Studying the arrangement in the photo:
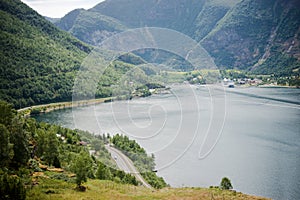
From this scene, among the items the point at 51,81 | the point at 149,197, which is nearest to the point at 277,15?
the point at 51,81

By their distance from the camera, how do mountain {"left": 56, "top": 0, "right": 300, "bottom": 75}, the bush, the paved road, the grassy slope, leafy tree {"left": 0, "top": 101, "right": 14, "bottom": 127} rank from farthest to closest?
mountain {"left": 56, "top": 0, "right": 300, "bottom": 75}
the paved road
leafy tree {"left": 0, "top": 101, "right": 14, "bottom": 127}
the grassy slope
the bush

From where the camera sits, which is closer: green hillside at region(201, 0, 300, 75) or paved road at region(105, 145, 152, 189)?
paved road at region(105, 145, 152, 189)

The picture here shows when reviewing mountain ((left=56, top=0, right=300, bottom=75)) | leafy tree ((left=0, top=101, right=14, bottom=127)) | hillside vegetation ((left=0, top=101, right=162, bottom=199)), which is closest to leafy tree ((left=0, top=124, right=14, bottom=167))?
hillside vegetation ((left=0, top=101, right=162, bottom=199))

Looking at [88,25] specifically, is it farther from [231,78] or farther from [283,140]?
[283,140]

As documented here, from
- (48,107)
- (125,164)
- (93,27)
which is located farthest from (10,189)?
(93,27)

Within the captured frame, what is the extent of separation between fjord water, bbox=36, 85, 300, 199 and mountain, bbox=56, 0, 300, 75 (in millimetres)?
50579

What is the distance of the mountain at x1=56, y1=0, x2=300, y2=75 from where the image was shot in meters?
99.2

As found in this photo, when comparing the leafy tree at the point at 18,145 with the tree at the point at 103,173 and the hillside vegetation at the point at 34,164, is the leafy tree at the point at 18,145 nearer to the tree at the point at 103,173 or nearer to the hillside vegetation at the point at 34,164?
the hillside vegetation at the point at 34,164

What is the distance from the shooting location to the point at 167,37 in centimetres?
1233

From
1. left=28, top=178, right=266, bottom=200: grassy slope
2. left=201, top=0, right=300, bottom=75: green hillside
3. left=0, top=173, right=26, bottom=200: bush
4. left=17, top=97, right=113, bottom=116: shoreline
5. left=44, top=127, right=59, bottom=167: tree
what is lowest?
left=28, top=178, right=266, bottom=200: grassy slope

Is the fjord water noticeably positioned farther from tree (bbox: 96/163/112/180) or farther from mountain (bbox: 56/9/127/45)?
mountain (bbox: 56/9/127/45)

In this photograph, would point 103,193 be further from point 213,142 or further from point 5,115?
point 213,142

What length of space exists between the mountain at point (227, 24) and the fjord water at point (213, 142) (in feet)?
166

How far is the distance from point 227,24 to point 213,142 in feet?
352
